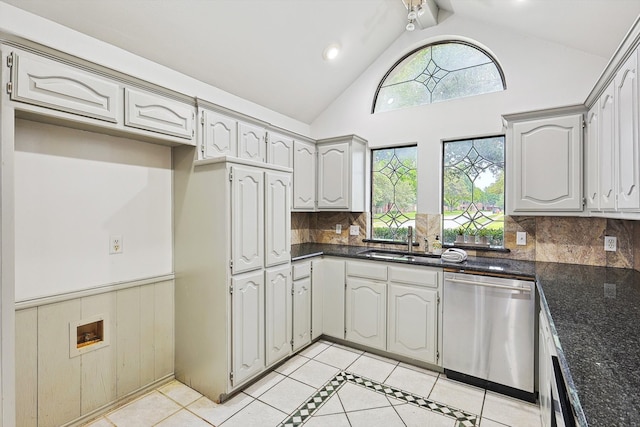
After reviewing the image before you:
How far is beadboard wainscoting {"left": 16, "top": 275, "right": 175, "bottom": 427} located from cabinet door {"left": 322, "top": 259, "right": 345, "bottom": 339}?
1456mm

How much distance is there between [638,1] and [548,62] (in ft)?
3.20

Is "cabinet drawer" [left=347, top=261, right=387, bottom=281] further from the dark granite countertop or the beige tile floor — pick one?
the beige tile floor

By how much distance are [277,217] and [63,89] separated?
5.22ft

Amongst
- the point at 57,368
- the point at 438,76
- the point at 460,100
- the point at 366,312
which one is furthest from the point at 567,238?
the point at 57,368

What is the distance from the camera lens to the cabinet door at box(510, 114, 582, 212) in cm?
238

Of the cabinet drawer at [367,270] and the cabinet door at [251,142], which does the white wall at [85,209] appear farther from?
the cabinet drawer at [367,270]

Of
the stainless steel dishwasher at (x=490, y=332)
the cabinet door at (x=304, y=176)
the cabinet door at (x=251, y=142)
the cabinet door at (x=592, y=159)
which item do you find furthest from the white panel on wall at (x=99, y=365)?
the cabinet door at (x=592, y=159)

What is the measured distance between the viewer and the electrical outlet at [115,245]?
2213mm

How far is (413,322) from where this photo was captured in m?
2.78

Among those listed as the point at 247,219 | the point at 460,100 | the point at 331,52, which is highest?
the point at 331,52

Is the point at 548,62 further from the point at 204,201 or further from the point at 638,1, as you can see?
the point at 204,201

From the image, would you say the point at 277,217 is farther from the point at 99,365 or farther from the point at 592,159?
the point at 592,159

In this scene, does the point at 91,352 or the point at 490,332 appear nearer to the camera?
the point at 91,352

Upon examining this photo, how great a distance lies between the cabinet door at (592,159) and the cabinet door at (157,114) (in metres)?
2.88
